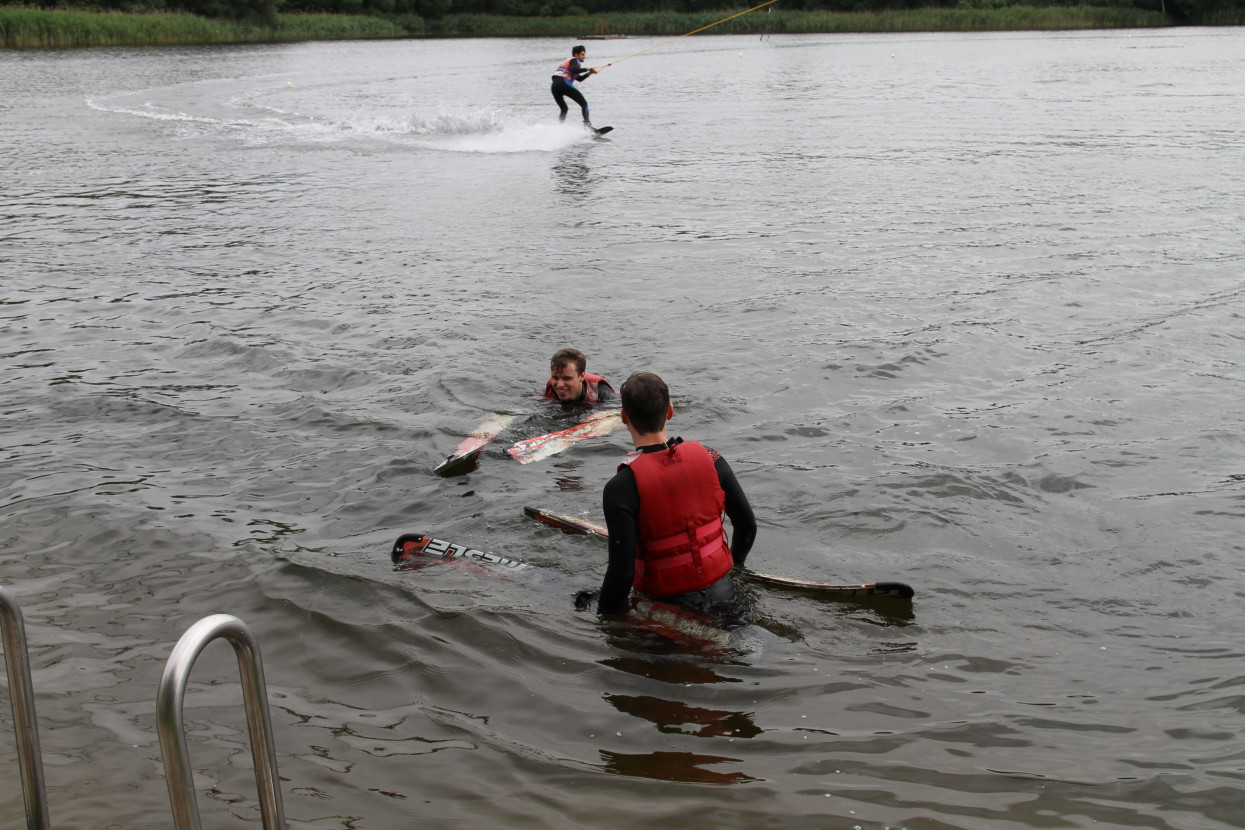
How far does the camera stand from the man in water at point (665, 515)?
16.3ft

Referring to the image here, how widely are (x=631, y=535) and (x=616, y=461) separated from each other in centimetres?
334

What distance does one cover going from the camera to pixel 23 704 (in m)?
2.85

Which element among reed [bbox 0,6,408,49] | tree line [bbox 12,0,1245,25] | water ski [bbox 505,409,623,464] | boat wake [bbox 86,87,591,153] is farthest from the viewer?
tree line [bbox 12,0,1245,25]

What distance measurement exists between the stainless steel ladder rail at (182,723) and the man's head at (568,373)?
19.6ft

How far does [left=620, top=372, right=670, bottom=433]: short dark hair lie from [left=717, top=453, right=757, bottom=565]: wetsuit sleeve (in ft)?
1.40

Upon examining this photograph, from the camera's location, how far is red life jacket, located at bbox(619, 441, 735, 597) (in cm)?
500

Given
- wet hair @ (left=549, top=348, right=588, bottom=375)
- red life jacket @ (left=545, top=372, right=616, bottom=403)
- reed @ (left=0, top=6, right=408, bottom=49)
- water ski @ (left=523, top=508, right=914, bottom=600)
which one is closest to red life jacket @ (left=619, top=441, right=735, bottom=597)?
water ski @ (left=523, top=508, right=914, bottom=600)

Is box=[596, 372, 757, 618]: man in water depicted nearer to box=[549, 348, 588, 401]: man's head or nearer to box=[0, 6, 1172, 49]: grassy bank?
box=[549, 348, 588, 401]: man's head

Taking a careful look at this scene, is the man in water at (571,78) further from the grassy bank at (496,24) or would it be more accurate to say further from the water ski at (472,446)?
the grassy bank at (496,24)

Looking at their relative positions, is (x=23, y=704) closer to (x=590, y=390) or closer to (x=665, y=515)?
(x=665, y=515)

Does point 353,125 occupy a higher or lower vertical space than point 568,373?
higher

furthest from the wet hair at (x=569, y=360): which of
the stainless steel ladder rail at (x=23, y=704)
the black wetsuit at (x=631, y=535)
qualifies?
the stainless steel ladder rail at (x=23, y=704)

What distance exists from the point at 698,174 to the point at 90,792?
62.4 ft

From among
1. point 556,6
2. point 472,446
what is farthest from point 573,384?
point 556,6
